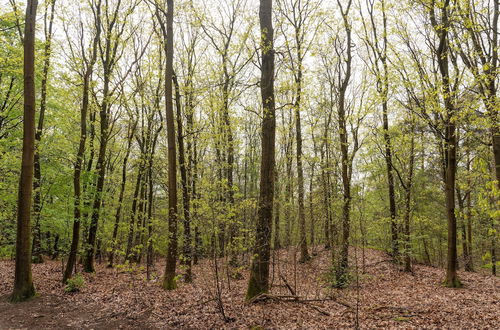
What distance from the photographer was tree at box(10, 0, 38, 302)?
8.25 meters

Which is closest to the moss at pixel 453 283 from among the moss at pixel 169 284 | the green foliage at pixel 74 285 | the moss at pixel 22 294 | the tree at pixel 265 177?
the tree at pixel 265 177

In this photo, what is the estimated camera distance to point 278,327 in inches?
235

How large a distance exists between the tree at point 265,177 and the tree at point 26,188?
6366 millimetres

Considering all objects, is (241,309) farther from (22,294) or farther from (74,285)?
(74,285)

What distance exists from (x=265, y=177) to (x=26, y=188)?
267 inches

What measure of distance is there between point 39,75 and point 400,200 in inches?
684

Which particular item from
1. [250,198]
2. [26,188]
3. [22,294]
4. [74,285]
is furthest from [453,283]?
[26,188]

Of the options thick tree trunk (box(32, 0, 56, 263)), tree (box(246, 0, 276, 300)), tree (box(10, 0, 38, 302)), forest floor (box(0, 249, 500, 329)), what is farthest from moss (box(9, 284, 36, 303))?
tree (box(246, 0, 276, 300))

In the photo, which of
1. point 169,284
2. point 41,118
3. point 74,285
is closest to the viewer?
point 169,284

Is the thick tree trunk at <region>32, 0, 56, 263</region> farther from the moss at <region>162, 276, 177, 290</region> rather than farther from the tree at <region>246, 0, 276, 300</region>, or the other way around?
the tree at <region>246, 0, 276, 300</region>

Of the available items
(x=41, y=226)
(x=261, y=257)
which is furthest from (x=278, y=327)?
(x=41, y=226)

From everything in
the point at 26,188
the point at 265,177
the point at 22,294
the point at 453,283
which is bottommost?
the point at 453,283

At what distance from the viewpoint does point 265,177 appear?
754cm

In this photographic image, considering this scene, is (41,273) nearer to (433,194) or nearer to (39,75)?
(39,75)
